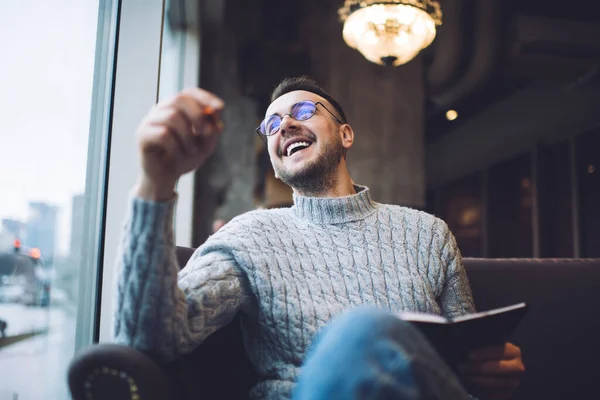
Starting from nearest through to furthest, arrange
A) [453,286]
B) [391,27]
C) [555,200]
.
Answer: [453,286] → [391,27] → [555,200]

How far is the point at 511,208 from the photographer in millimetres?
6945

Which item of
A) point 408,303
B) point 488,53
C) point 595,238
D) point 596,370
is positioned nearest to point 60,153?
point 408,303

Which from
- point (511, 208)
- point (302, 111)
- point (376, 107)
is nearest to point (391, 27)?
point (376, 107)

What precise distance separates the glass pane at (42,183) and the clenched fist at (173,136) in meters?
0.46

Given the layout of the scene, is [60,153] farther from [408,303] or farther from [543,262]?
[543,262]

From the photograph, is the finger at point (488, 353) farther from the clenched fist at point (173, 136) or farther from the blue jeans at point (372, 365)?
the clenched fist at point (173, 136)

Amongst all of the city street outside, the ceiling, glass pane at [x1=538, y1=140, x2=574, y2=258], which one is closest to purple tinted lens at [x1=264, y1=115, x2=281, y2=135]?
the city street outside

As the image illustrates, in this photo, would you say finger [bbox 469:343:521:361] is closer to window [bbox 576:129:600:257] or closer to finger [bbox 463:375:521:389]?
finger [bbox 463:375:521:389]

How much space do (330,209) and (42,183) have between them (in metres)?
0.73

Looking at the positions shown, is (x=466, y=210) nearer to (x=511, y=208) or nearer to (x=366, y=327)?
(x=511, y=208)

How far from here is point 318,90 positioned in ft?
5.22

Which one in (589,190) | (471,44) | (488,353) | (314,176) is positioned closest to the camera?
(488,353)

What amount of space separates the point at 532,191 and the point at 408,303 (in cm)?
596

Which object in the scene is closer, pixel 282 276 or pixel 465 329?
pixel 465 329
